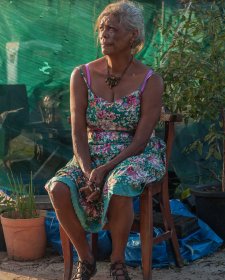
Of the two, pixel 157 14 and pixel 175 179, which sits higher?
pixel 157 14

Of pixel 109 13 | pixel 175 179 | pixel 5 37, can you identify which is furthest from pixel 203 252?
pixel 5 37

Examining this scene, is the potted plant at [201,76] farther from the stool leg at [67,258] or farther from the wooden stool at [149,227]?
the stool leg at [67,258]

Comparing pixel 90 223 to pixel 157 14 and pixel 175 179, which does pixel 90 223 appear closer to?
pixel 175 179

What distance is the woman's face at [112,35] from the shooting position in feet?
13.0

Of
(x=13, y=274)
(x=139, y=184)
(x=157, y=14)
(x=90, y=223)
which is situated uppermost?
(x=157, y=14)

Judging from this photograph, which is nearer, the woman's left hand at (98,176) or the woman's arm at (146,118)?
the woman's left hand at (98,176)

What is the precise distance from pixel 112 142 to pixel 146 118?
261 millimetres

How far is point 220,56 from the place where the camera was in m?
4.51

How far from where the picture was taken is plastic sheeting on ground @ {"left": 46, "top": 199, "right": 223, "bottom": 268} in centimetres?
434

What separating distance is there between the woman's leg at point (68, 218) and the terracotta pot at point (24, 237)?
2.85 ft

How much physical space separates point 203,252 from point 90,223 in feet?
3.53

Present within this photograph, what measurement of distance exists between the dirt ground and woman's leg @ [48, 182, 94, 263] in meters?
0.46

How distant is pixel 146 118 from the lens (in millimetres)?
3945

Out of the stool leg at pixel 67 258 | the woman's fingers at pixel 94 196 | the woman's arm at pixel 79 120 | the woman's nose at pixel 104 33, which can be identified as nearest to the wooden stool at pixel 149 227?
the stool leg at pixel 67 258
